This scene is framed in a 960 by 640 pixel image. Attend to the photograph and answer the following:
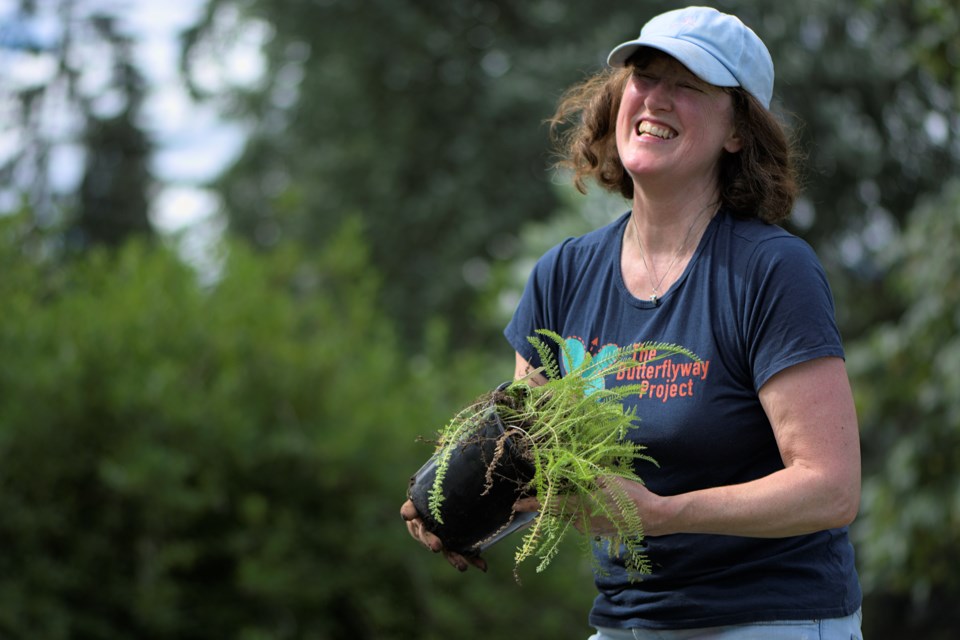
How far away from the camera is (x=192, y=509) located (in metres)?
5.43

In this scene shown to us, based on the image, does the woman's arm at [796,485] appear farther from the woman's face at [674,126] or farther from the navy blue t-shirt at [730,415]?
the woman's face at [674,126]

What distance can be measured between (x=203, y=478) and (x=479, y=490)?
12.0ft

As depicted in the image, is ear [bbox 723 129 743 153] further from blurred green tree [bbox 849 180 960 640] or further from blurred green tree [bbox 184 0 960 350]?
blurred green tree [bbox 184 0 960 350]

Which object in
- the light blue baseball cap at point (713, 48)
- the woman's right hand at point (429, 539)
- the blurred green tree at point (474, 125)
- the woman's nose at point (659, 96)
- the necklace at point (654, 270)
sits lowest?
the woman's right hand at point (429, 539)

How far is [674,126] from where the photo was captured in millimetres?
2316

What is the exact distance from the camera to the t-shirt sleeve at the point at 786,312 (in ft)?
6.72

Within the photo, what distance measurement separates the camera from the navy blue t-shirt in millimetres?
2096

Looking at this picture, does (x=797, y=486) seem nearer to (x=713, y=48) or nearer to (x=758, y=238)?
(x=758, y=238)

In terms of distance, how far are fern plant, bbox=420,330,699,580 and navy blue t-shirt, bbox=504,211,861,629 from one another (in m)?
0.05

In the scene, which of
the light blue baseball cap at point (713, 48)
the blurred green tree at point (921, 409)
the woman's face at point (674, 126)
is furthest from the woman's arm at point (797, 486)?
the blurred green tree at point (921, 409)

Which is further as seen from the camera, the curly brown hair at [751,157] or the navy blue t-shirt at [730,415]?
the curly brown hair at [751,157]

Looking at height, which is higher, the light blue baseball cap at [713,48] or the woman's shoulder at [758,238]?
the light blue baseball cap at [713,48]

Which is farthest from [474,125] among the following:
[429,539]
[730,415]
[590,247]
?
[730,415]

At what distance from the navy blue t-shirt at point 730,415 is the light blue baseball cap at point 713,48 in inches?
11.7
